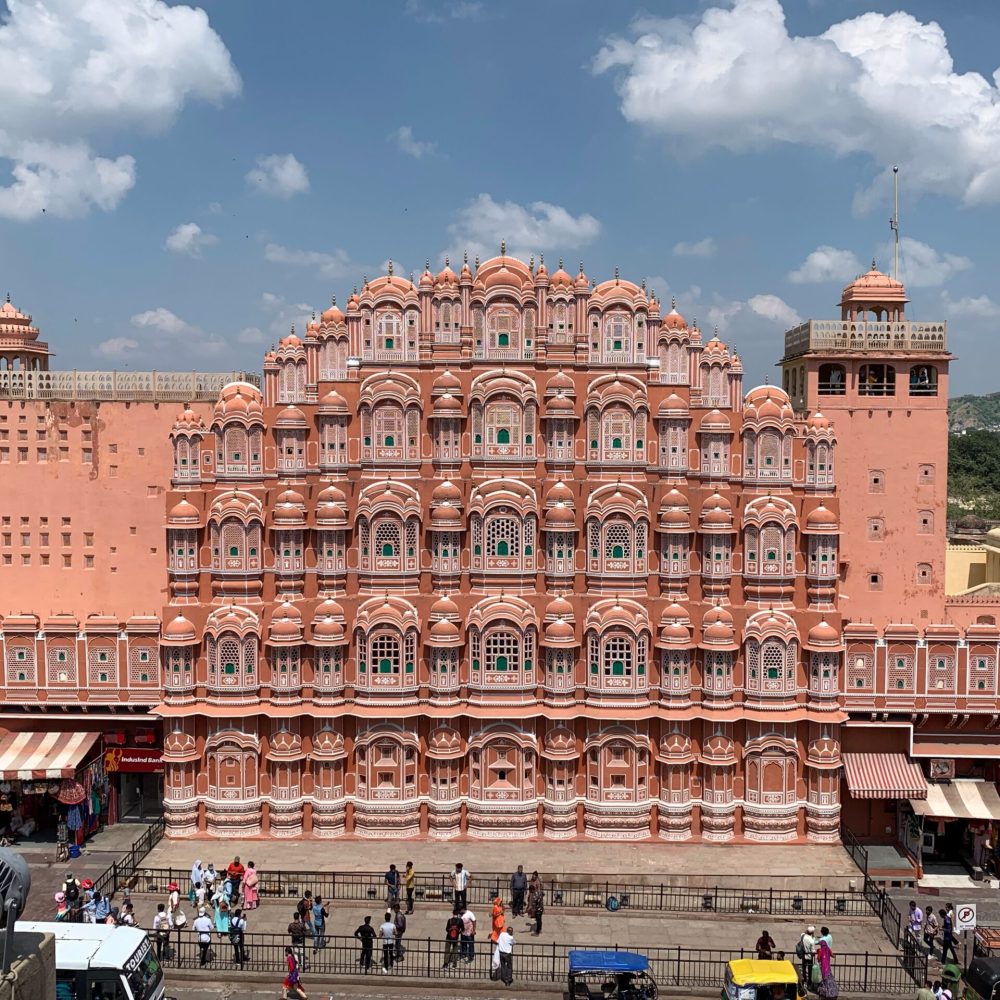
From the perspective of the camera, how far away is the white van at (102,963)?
66.9 feet

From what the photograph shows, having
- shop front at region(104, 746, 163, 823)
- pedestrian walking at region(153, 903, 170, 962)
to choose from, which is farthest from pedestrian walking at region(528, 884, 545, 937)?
shop front at region(104, 746, 163, 823)

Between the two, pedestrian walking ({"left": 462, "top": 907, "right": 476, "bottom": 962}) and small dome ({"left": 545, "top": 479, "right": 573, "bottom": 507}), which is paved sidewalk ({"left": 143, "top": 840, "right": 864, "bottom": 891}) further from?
small dome ({"left": 545, "top": 479, "right": 573, "bottom": 507})

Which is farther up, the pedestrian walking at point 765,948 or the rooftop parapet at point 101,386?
the rooftop parapet at point 101,386

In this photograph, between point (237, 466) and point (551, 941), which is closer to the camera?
point (551, 941)

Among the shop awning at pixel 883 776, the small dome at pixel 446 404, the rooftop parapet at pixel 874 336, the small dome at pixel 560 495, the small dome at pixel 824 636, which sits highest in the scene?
the rooftop parapet at pixel 874 336

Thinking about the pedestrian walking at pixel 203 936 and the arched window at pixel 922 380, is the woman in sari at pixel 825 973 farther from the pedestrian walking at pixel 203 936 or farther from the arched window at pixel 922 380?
the arched window at pixel 922 380

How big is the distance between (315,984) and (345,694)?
1062 cm

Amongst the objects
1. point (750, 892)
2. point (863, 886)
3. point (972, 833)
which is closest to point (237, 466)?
point (750, 892)

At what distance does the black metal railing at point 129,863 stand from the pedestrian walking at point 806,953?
19226 mm

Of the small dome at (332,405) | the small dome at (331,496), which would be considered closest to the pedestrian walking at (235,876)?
the small dome at (331,496)

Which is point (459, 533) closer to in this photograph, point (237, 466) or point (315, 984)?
point (237, 466)

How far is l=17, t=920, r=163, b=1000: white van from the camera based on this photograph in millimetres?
20406

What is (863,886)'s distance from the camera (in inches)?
1229

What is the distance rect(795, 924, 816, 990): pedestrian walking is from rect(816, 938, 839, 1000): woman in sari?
246 millimetres
